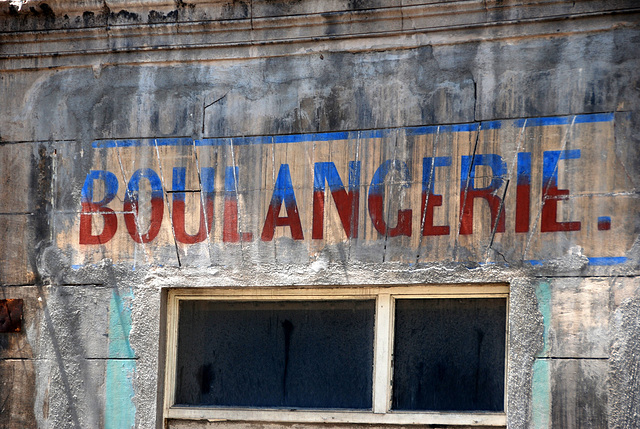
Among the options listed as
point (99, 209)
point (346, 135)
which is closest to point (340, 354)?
point (346, 135)

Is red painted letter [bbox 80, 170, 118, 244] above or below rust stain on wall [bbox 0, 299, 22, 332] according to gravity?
above

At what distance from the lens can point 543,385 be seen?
5.20 metres

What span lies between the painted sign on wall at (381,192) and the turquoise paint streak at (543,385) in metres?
0.37

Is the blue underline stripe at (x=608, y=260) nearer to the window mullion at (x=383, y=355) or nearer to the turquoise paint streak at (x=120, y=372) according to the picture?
the window mullion at (x=383, y=355)

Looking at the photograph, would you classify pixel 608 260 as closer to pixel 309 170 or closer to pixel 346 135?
pixel 346 135

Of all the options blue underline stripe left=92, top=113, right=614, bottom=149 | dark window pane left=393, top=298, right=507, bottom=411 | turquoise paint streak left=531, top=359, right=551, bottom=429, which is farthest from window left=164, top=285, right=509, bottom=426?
blue underline stripe left=92, top=113, right=614, bottom=149

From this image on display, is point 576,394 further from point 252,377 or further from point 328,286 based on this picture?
point 252,377

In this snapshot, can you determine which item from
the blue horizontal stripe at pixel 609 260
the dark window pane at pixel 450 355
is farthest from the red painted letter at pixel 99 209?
the blue horizontal stripe at pixel 609 260

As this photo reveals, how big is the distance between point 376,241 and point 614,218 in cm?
141

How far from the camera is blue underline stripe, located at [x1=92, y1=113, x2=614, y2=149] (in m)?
5.44

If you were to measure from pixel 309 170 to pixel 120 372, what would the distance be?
178cm

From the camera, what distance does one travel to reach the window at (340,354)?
18.1 ft

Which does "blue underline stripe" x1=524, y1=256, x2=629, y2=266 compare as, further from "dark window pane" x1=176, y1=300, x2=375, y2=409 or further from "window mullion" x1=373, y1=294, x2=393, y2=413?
"dark window pane" x1=176, y1=300, x2=375, y2=409

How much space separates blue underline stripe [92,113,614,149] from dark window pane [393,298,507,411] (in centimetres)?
105
